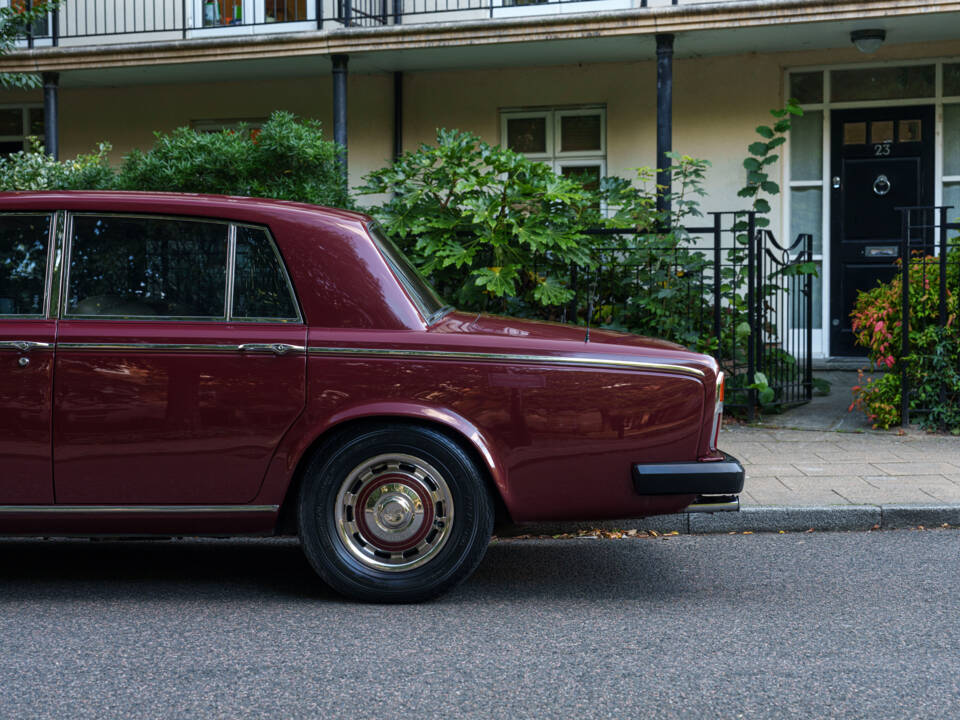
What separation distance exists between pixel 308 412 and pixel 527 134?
33.0ft

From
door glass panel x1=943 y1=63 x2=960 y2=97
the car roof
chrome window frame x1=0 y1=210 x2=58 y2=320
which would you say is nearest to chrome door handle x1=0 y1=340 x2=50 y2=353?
chrome window frame x1=0 y1=210 x2=58 y2=320

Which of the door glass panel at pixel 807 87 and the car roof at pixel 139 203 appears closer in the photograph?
Result: the car roof at pixel 139 203

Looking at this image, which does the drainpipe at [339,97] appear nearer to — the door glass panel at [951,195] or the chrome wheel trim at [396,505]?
the door glass panel at [951,195]

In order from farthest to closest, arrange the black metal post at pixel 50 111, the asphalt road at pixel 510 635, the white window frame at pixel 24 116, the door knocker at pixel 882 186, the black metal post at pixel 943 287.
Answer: the white window frame at pixel 24 116 → the black metal post at pixel 50 111 → the door knocker at pixel 882 186 → the black metal post at pixel 943 287 → the asphalt road at pixel 510 635

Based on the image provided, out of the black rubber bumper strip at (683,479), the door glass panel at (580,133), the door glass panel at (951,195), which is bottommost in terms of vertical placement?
the black rubber bumper strip at (683,479)

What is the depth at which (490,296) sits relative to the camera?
9141mm

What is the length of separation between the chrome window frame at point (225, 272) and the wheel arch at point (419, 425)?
18.6 inches

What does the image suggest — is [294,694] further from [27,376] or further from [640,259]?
[640,259]

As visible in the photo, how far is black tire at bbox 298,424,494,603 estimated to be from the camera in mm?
4590

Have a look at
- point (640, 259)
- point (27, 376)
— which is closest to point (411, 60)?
point (640, 259)

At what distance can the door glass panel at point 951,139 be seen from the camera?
12508 millimetres

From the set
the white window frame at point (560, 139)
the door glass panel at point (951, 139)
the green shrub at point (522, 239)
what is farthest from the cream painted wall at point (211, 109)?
the door glass panel at point (951, 139)

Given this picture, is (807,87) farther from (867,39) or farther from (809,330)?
(809,330)

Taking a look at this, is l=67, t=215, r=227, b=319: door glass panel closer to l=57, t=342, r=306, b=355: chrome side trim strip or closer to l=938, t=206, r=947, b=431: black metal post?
l=57, t=342, r=306, b=355: chrome side trim strip
